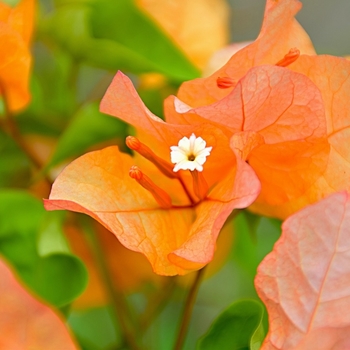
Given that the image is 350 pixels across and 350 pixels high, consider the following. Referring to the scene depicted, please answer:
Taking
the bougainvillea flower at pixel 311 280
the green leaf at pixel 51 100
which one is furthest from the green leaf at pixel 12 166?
the bougainvillea flower at pixel 311 280

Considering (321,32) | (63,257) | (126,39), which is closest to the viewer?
(63,257)

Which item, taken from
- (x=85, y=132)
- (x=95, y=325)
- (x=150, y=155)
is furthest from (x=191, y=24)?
(x=95, y=325)

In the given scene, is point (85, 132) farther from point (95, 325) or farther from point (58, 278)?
point (95, 325)

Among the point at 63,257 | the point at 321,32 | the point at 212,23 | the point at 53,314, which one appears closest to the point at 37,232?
the point at 63,257

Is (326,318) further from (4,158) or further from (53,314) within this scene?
(4,158)

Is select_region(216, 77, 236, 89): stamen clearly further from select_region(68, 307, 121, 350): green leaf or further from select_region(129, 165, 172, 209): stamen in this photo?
select_region(68, 307, 121, 350): green leaf

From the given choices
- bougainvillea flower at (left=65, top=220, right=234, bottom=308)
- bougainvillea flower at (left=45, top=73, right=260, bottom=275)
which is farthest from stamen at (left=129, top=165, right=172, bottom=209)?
bougainvillea flower at (left=65, top=220, right=234, bottom=308)

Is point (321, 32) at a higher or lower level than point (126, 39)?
lower
